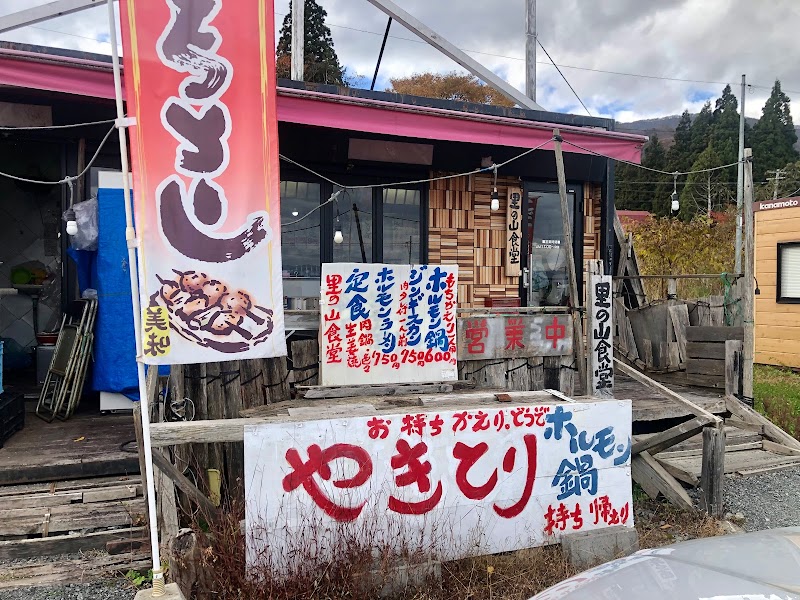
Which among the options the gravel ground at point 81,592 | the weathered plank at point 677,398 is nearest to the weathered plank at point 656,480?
the weathered plank at point 677,398

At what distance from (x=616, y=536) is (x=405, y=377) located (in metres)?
2.14

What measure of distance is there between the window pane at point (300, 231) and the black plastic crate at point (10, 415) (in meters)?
3.17

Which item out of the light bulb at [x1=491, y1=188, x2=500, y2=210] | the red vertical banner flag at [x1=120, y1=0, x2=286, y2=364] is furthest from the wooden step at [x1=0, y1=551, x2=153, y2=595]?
the light bulb at [x1=491, y1=188, x2=500, y2=210]

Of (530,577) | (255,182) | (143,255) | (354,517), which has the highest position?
(255,182)

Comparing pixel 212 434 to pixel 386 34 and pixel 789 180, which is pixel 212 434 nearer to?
pixel 386 34

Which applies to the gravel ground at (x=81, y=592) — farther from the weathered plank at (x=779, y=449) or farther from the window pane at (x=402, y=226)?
the weathered plank at (x=779, y=449)

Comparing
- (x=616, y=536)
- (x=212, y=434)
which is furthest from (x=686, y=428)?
(x=212, y=434)

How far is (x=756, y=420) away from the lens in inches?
296

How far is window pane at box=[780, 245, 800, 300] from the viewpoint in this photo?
13.1 m

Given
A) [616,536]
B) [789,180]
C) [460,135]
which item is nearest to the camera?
[616,536]

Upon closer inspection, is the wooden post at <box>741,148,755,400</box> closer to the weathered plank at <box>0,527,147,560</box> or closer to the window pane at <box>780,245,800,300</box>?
the window pane at <box>780,245,800,300</box>

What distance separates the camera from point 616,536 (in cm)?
445

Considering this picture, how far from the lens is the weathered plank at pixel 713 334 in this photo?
25.2ft

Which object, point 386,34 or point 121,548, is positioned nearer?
point 121,548
